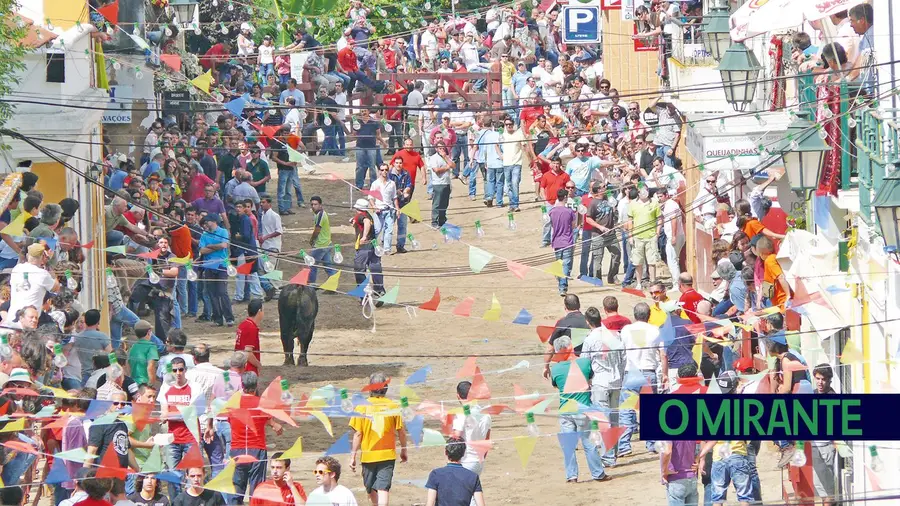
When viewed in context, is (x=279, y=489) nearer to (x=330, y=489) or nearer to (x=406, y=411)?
(x=330, y=489)

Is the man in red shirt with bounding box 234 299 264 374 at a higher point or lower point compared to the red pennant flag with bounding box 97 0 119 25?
lower

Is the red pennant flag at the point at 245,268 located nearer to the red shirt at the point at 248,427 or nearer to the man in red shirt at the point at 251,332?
the man in red shirt at the point at 251,332

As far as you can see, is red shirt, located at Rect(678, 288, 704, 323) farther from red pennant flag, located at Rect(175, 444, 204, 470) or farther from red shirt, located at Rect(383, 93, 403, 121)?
red shirt, located at Rect(383, 93, 403, 121)

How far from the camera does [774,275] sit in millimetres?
18109

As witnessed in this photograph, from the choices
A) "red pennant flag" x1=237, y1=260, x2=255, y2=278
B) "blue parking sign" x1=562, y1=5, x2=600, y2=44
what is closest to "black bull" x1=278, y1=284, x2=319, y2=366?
A: "red pennant flag" x1=237, y1=260, x2=255, y2=278

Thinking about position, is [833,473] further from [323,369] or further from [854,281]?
[323,369]

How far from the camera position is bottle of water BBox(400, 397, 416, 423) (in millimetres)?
14289

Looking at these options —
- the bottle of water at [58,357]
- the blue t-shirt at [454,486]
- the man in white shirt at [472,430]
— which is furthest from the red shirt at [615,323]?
the bottle of water at [58,357]

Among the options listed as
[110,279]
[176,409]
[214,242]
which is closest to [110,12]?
[214,242]

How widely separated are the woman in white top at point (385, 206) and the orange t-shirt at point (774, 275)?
6.95m

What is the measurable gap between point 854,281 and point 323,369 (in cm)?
741

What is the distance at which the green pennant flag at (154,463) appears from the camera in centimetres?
1410

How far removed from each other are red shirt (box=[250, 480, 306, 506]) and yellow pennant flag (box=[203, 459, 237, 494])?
58 cm

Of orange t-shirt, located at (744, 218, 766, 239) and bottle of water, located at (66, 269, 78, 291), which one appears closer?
bottle of water, located at (66, 269, 78, 291)
